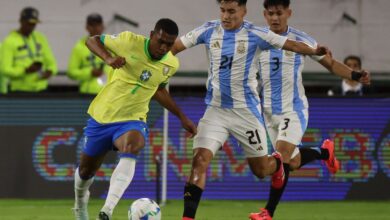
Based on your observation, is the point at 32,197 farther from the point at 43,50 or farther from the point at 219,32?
the point at 219,32

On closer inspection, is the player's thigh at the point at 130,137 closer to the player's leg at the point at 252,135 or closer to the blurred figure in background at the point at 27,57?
the player's leg at the point at 252,135

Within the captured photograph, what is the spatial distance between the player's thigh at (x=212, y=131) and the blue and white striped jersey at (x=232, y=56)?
102mm

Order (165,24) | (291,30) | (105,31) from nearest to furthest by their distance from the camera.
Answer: (165,24), (291,30), (105,31)

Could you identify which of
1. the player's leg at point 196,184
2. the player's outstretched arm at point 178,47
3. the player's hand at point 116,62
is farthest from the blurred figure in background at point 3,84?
the player's hand at point 116,62

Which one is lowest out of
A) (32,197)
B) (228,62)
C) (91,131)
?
(32,197)

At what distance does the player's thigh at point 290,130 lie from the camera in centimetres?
1291

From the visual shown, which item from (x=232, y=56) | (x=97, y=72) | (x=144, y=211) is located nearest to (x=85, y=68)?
(x=97, y=72)

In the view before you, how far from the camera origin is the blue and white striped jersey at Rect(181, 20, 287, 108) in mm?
11562

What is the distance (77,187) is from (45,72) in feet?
14.4

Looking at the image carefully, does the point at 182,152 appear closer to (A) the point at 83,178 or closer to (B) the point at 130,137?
(A) the point at 83,178

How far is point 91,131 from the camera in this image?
11.4 metres

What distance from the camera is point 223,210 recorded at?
14297mm

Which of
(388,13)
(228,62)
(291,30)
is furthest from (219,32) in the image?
(388,13)

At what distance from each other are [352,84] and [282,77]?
165 inches
